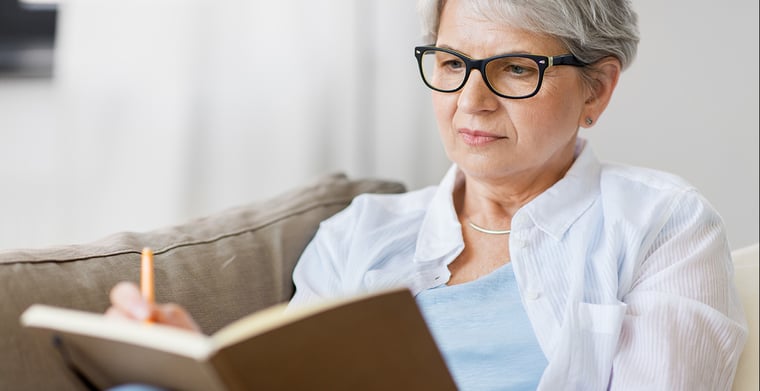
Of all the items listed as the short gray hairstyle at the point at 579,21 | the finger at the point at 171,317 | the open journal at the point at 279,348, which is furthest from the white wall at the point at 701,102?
the finger at the point at 171,317

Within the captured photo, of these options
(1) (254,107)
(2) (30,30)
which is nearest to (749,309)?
(1) (254,107)

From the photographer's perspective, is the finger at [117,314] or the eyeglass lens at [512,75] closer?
the finger at [117,314]

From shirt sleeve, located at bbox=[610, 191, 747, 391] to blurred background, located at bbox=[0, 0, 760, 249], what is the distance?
0.77m

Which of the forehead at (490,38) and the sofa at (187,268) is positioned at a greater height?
the forehead at (490,38)

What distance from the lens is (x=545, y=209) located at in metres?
1.56

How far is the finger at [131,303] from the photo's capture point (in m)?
1.05

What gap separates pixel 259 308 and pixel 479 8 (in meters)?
0.64

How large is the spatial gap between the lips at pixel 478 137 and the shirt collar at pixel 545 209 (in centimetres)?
13

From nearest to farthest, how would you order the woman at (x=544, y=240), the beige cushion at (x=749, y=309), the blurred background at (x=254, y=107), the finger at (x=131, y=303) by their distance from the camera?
1. the finger at (x=131, y=303)
2. the woman at (x=544, y=240)
3. the beige cushion at (x=749, y=309)
4. the blurred background at (x=254, y=107)

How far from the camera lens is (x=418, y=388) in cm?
106

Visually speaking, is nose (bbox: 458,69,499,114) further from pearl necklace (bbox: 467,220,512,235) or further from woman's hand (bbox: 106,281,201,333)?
woman's hand (bbox: 106,281,201,333)

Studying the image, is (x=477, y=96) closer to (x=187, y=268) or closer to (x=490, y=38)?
(x=490, y=38)

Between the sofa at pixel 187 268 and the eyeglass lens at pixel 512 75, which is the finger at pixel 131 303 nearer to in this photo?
the sofa at pixel 187 268

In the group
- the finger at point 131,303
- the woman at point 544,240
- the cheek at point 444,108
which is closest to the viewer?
the finger at point 131,303
